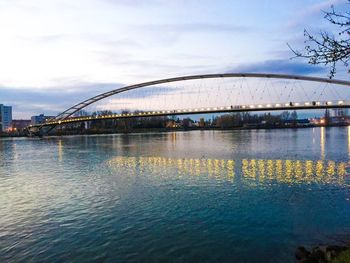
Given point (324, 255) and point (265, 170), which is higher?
point (324, 255)

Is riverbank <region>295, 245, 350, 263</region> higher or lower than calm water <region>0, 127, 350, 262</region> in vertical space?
higher

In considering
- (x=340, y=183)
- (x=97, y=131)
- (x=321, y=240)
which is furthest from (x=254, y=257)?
(x=97, y=131)

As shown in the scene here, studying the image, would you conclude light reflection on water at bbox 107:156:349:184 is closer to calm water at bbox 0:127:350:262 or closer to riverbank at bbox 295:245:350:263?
calm water at bbox 0:127:350:262

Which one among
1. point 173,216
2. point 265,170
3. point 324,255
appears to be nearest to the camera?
point 324,255

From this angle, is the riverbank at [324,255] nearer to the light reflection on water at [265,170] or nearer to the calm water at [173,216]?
the calm water at [173,216]

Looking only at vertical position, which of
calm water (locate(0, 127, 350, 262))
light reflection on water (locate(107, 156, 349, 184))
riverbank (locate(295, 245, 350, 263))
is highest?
riverbank (locate(295, 245, 350, 263))

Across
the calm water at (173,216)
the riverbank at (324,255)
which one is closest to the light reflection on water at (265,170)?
the calm water at (173,216)

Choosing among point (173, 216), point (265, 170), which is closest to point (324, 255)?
point (173, 216)

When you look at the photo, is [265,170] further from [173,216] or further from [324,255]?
[324,255]

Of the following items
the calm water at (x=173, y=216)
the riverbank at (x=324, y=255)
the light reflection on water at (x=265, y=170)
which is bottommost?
the calm water at (x=173, y=216)

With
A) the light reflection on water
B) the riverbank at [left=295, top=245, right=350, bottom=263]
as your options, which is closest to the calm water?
the light reflection on water

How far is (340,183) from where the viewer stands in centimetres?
1756

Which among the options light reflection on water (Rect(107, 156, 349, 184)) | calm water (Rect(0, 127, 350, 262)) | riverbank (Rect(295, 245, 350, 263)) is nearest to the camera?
riverbank (Rect(295, 245, 350, 263))

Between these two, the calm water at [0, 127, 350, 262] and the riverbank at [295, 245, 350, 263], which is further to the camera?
the calm water at [0, 127, 350, 262]
